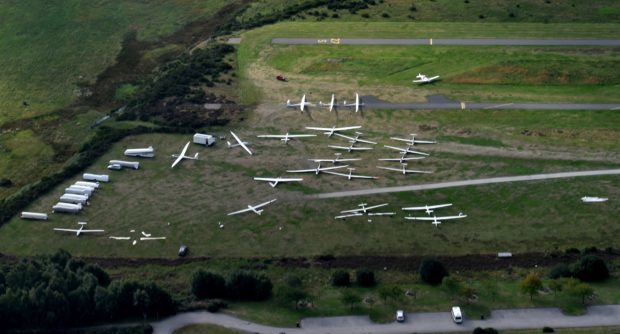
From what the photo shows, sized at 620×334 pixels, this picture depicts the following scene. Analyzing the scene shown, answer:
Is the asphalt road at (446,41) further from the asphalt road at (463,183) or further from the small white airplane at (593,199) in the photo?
the small white airplane at (593,199)

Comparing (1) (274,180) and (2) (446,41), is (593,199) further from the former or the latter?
(2) (446,41)

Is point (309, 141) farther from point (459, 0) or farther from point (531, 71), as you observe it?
point (459, 0)

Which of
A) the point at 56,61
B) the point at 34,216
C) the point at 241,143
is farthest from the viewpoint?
the point at 56,61

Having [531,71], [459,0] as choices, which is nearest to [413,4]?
[459,0]

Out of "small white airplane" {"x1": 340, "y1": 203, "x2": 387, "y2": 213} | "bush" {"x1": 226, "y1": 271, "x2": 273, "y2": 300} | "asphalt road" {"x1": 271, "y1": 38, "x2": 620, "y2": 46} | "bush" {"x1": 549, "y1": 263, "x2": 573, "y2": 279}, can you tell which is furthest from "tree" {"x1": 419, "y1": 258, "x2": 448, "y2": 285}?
"asphalt road" {"x1": 271, "y1": 38, "x2": 620, "y2": 46}

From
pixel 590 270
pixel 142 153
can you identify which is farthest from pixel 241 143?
pixel 590 270

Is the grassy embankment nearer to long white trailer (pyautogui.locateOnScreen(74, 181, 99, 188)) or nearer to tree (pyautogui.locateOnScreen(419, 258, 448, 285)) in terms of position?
long white trailer (pyautogui.locateOnScreen(74, 181, 99, 188))
